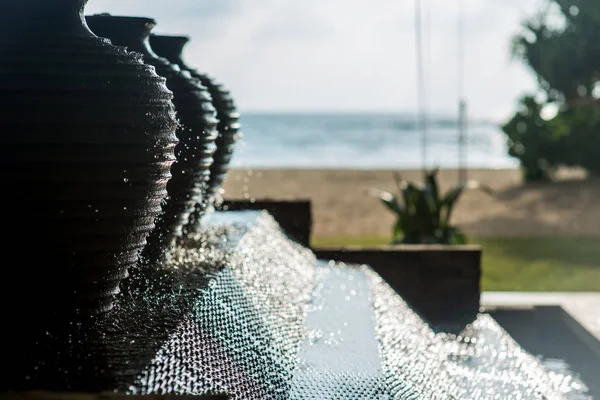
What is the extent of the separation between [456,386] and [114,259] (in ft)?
3.95

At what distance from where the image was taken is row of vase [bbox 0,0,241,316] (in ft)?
6.41

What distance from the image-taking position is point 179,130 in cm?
291

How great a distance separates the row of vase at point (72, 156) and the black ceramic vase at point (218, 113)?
1315mm

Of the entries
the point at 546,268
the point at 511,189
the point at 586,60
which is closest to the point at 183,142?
the point at 546,268

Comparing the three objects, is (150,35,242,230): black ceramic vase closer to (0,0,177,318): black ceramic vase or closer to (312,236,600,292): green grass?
(0,0,177,318): black ceramic vase

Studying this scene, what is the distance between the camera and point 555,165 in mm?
17812

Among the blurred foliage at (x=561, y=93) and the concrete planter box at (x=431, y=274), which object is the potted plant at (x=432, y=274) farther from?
the blurred foliage at (x=561, y=93)

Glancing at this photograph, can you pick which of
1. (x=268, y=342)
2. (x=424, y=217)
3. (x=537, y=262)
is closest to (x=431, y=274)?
(x=424, y=217)

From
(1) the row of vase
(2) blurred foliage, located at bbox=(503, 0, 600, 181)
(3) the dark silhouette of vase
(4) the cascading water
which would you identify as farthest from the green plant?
(2) blurred foliage, located at bbox=(503, 0, 600, 181)

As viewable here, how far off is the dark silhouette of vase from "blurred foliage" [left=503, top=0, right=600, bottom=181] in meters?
14.5

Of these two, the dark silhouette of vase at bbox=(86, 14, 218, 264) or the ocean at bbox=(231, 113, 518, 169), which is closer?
the dark silhouette of vase at bbox=(86, 14, 218, 264)

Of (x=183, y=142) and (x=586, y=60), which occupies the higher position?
(x=183, y=142)

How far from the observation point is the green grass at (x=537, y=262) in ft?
22.3

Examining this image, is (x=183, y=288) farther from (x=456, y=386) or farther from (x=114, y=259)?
(x=456, y=386)
